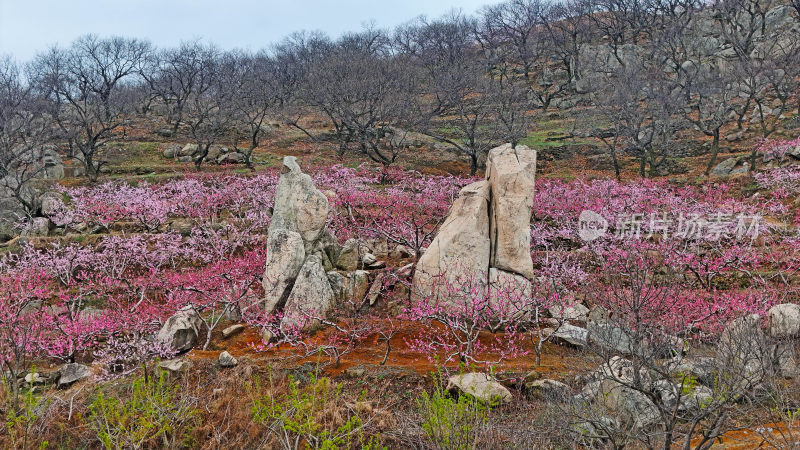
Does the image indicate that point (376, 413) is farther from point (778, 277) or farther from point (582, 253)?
point (778, 277)

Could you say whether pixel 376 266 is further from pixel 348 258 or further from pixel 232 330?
pixel 232 330

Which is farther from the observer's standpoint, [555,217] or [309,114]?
[309,114]

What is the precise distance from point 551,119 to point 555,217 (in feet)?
111

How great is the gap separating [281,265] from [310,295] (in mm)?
1186

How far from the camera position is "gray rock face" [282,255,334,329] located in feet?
38.3

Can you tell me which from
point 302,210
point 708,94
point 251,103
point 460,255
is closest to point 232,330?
point 302,210

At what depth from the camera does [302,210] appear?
528 inches

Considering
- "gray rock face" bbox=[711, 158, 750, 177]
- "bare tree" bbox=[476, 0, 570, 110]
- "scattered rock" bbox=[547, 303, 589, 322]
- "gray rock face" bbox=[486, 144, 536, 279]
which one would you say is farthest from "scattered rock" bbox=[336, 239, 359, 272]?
"bare tree" bbox=[476, 0, 570, 110]

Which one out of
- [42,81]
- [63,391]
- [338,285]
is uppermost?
[42,81]

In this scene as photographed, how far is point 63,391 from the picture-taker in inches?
382

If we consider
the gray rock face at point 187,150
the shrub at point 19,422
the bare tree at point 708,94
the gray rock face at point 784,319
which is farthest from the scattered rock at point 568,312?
the gray rock face at point 187,150

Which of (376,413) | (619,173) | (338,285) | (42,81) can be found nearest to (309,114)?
(42,81)

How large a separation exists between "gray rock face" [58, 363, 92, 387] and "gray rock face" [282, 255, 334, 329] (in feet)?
14.5

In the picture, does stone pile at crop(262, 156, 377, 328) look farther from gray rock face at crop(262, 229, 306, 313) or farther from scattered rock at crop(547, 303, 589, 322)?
Result: scattered rock at crop(547, 303, 589, 322)
